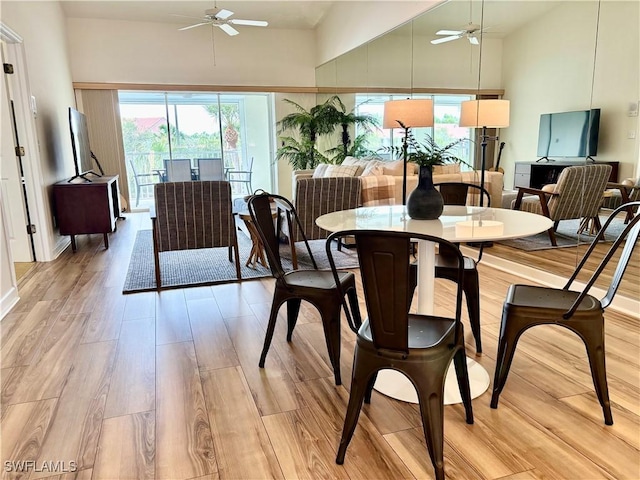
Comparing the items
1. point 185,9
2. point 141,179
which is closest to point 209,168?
point 141,179

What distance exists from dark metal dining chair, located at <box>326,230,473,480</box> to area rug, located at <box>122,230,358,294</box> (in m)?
2.43

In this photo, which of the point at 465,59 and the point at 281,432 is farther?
the point at 465,59

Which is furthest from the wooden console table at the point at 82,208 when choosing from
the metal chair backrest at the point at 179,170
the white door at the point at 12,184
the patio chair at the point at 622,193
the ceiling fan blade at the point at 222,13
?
the patio chair at the point at 622,193

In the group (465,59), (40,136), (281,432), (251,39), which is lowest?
(281,432)

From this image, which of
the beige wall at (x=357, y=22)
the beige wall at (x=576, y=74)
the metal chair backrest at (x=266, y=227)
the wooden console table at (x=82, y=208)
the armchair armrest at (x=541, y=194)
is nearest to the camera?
the metal chair backrest at (x=266, y=227)

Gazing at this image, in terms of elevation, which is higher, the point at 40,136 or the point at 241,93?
the point at 241,93

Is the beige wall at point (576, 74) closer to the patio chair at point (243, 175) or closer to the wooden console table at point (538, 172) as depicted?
the wooden console table at point (538, 172)

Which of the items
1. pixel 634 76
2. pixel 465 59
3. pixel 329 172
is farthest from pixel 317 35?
pixel 634 76

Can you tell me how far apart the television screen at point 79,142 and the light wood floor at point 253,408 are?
118 inches

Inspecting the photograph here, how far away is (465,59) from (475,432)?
12.3 feet

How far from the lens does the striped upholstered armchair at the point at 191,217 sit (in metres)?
3.68

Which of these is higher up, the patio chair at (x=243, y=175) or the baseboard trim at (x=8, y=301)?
the patio chair at (x=243, y=175)

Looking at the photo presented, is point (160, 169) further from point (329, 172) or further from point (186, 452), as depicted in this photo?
point (186, 452)

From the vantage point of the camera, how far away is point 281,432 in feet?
6.03
